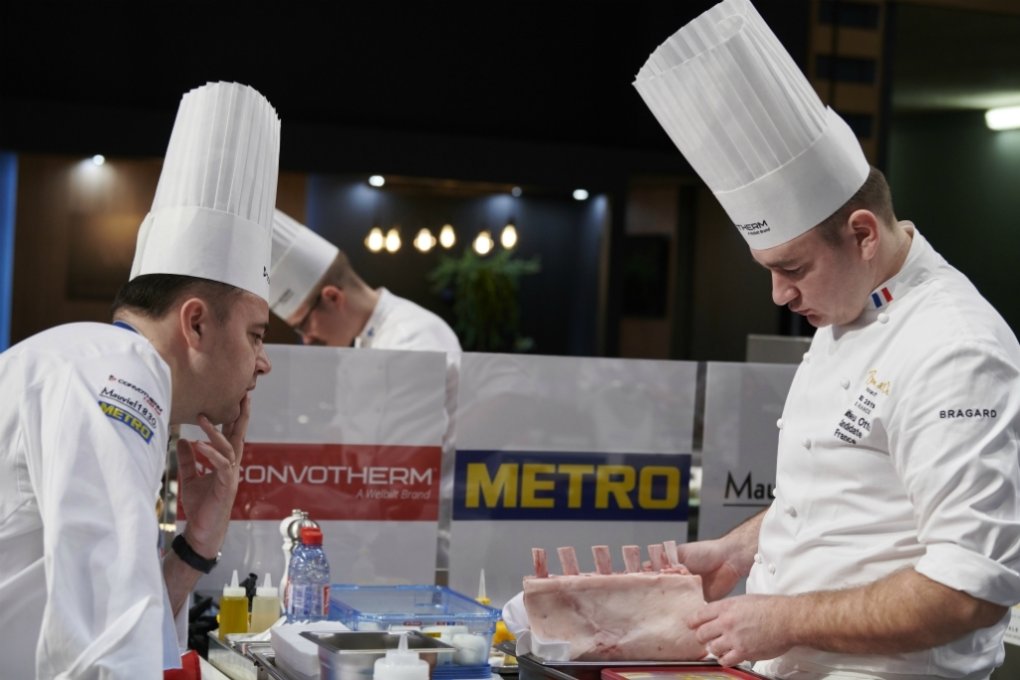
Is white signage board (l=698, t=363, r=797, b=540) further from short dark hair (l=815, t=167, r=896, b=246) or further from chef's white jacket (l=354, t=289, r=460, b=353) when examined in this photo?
short dark hair (l=815, t=167, r=896, b=246)

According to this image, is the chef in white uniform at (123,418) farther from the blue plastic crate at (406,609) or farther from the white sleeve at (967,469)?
the white sleeve at (967,469)

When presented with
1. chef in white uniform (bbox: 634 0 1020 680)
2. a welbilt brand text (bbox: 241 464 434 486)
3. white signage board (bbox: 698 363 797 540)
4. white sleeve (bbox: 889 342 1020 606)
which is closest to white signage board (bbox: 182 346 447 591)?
a welbilt brand text (bbox: 241 464 434 486)

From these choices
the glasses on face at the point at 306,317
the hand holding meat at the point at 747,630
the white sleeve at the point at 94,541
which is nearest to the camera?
the white sleeve at the point at 94,541

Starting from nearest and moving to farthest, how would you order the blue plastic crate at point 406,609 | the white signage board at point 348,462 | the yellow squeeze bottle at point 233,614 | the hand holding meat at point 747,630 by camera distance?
the hand holding meat at point 747,630 < the blue plastic crate at point 406,609 < the yellow squeeze bottle at point 233,614 < the white signage board at point 348,462

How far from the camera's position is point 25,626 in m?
1.55

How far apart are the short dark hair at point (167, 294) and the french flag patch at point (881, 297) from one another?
975 mm

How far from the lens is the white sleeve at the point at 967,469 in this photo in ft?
5.96

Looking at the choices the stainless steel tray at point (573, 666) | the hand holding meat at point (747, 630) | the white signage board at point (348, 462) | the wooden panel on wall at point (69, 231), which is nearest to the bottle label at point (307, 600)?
the white signage board at point (348, 462)

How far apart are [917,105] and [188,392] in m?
5.54

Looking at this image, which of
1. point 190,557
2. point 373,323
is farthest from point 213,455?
point 373,323

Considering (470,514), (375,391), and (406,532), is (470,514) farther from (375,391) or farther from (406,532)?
(375,391)

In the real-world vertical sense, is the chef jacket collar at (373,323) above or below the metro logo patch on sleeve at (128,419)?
above

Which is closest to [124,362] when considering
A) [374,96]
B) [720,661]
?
[720,661]

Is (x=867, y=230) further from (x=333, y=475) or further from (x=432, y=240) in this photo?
(x=432, y=240)
